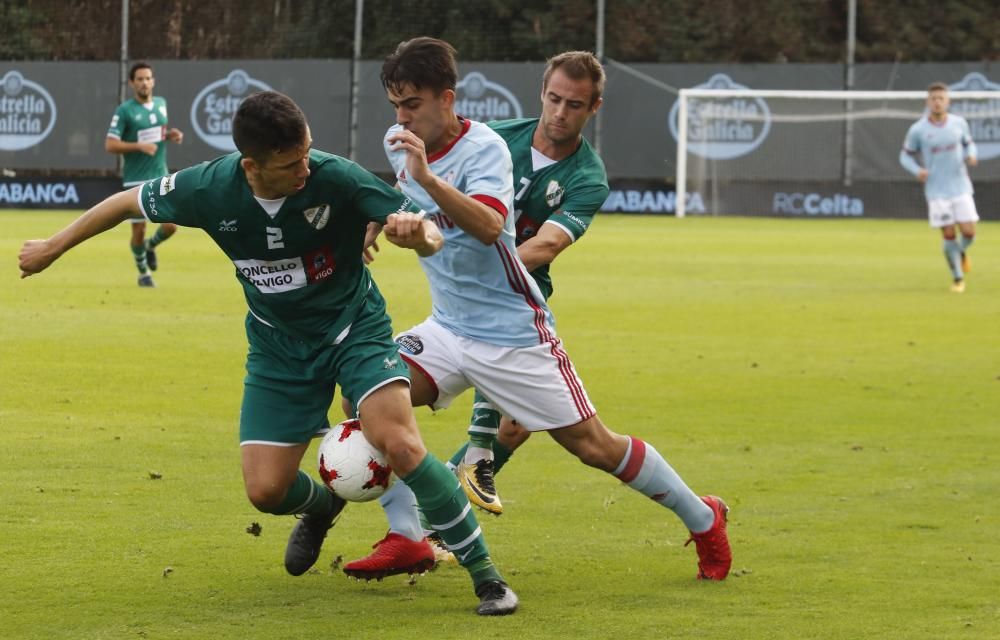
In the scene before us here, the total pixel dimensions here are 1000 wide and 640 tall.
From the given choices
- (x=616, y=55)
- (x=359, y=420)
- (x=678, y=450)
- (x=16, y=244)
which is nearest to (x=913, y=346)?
(x=678, y=450)

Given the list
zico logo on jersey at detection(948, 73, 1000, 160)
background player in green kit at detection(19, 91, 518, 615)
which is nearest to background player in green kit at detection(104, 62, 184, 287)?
background player in green kit at detection(19, 91, 518, 615)

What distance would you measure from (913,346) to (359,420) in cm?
861

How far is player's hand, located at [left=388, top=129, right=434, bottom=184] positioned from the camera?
16.6 feet

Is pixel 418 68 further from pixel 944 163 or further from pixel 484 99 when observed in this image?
pixel 484 99

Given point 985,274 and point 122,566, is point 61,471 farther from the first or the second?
point 985,274

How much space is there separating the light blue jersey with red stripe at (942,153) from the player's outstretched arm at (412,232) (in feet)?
51.0

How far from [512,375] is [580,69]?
53.1 inches

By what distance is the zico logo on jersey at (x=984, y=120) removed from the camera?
103ft

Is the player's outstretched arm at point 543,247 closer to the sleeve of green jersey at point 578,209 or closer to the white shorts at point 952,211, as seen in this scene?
the sleeve of green jersey at point 578,209

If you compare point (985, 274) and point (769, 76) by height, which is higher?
point (769, 76)

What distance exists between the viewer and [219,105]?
32.6m

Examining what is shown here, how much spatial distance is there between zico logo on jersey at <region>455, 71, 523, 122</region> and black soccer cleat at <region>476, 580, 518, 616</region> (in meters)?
27.6

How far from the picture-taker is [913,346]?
13.2 metres

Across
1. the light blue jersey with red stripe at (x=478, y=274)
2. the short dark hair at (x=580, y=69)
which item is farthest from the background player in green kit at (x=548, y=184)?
the light blue jersey with red stripe at (x=478, y=274)
